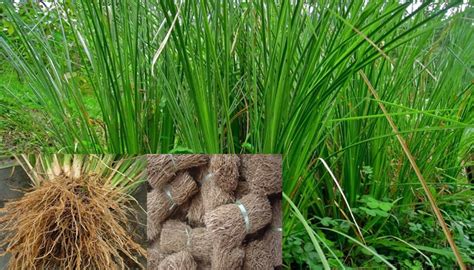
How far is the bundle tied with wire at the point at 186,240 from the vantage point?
0.62 meters

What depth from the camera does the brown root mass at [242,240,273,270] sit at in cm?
63

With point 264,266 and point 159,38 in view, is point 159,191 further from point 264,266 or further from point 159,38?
point 159,38

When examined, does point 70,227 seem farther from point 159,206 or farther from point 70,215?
point 159,206

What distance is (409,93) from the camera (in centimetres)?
120

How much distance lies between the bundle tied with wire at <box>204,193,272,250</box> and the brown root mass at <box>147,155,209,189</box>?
0.24 feet

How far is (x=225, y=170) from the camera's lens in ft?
2.09

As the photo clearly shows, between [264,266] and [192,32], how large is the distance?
46 centimetres

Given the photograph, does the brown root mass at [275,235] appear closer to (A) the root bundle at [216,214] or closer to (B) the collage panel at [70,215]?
(A) the root bundle at [216,214]

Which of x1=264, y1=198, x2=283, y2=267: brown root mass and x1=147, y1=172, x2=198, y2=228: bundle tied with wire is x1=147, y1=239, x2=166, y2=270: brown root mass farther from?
x1=264, y1=198, x2=283, y2=267: brown root mass

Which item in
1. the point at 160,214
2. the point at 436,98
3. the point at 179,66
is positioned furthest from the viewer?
the point at 436,98

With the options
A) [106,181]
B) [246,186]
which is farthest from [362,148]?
[106,181]

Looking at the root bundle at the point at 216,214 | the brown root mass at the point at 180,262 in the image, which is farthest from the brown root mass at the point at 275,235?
the brown root mass at the point at 180,262

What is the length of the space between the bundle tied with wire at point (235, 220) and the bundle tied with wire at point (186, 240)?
0.01 metres

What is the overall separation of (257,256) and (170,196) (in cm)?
15
